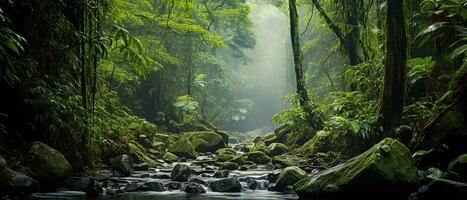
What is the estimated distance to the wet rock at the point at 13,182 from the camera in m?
5.20

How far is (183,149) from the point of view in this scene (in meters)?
13.2

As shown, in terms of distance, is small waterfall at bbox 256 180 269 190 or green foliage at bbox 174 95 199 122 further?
green foliage at bbox 174 95 199 122

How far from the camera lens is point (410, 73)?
22.6 feet

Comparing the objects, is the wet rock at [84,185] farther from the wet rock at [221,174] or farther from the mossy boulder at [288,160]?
the mossy boulder at [288,160]

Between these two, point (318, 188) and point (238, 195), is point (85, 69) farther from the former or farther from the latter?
point (318, 188)

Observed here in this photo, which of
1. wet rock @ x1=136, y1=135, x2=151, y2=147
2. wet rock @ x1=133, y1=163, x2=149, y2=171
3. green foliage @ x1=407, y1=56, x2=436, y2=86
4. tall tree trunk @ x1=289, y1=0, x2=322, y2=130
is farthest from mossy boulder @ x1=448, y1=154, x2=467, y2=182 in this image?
wet rock @ x1=136, y1=135, x2=151, y2=147

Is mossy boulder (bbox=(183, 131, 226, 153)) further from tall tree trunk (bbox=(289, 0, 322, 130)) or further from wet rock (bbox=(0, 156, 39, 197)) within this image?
wet rock (bbox=(0, 156, 39, 197))

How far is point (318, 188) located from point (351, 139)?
2723mm

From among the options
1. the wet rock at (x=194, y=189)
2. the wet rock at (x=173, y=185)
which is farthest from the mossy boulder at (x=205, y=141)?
the wet rock at (x=194, y=189)

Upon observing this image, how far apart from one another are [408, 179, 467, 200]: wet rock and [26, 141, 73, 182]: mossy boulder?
196 inches

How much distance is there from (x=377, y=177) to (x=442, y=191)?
0.75 m

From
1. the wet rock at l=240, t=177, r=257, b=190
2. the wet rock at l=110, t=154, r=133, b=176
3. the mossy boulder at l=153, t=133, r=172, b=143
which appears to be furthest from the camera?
the mossy boulder at l=153, t=133, r=172, b=143

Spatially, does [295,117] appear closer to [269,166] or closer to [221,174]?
[269,166]

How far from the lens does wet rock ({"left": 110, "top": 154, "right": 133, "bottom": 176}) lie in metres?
8.25
